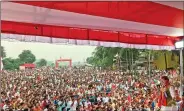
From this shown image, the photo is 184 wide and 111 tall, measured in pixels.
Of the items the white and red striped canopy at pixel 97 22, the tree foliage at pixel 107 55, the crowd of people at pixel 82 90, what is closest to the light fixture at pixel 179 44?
the white and red striped canopy at pixel 97 22

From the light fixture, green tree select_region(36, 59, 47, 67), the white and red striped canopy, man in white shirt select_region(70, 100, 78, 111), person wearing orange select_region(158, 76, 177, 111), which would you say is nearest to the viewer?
the white and red striped canopy

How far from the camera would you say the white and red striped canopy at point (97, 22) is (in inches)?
88.8

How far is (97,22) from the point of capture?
2.59 m

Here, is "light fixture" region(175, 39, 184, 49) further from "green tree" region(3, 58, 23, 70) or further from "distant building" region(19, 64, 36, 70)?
"green tree" region(3, 58, 23, 70)

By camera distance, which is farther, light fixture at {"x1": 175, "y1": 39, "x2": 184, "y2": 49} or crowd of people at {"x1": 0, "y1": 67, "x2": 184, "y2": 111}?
light fixture at {"x1": 175, "y1": 39, "x2": 184, "y2": 49}

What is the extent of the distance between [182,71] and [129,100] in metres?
0.80

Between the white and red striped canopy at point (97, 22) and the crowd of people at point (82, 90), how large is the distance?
337 mm

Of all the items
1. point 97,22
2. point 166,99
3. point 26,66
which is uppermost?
point 97,22

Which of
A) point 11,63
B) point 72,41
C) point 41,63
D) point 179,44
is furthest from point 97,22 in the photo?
point 179,44

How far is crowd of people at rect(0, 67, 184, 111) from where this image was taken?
7.58 ft

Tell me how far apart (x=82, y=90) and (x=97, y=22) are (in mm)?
731

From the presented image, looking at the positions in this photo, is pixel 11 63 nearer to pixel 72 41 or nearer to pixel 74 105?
pixel 72 41

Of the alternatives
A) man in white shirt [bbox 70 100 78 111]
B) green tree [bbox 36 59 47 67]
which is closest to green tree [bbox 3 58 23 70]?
green tree [bbox 36 59 47 67]

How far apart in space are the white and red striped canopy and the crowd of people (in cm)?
34
